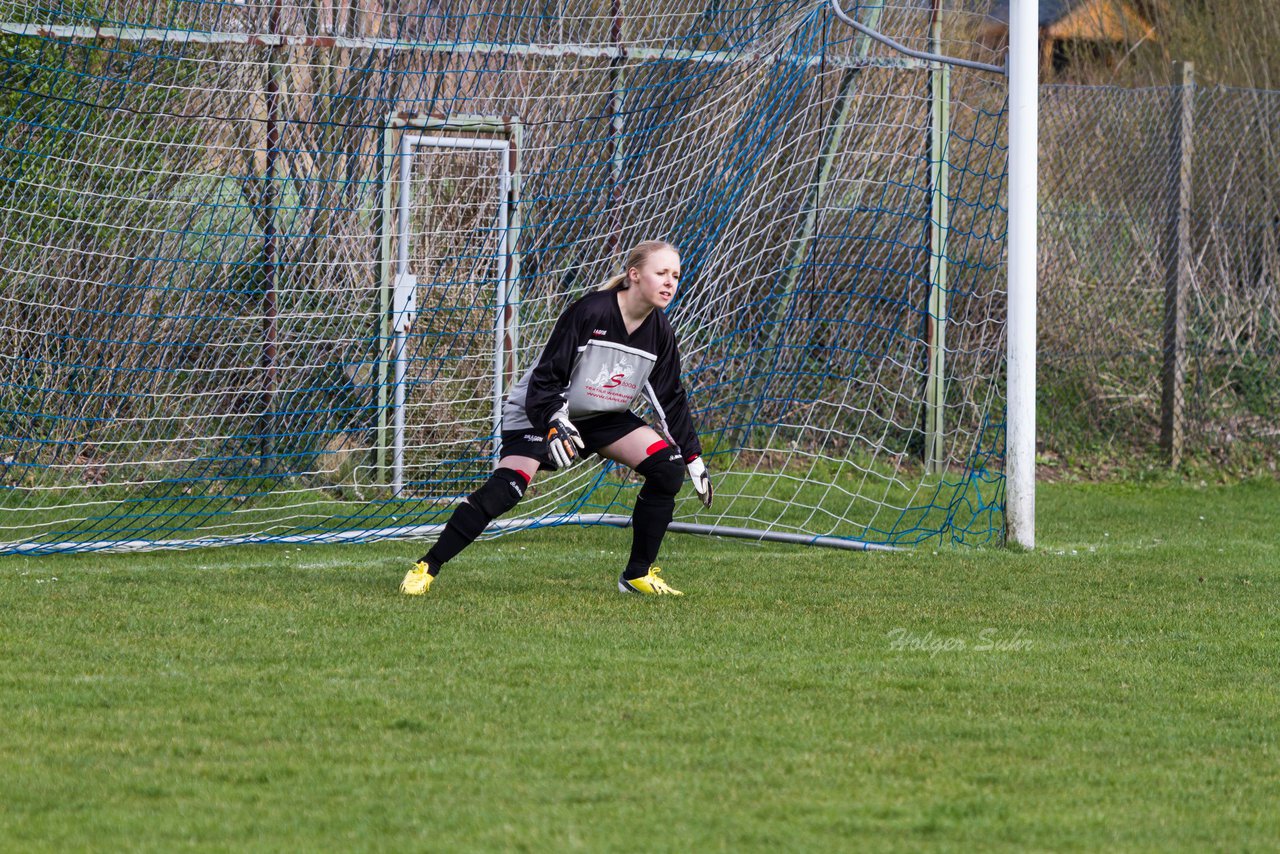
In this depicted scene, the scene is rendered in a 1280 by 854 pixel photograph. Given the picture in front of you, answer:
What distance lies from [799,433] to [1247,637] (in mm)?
3635

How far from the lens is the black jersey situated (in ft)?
19.7

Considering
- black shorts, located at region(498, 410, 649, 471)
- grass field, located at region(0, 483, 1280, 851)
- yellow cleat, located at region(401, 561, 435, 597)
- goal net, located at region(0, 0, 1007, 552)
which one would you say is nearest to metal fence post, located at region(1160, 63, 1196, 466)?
goal net, located at region(0, 0, 1007, 552)

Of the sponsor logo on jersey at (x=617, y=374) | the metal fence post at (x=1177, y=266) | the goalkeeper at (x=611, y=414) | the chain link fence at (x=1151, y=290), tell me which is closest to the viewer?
the goalkeeper at (x=611, y=414)

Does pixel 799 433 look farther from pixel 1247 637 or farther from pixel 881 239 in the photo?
pixel 1247 637

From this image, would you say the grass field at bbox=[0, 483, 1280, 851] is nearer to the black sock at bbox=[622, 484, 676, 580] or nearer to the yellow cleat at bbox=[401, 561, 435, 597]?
the yellow cleat at bbox=[401, 561, 435, 597]

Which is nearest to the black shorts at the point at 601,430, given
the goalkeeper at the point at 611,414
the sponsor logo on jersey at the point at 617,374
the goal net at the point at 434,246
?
the goalkeeper at the point at 611,414

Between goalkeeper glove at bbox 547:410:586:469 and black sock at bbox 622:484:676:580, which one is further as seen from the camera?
black sock at bbox 622:484:676:580

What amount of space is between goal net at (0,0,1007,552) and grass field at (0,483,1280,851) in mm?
1161

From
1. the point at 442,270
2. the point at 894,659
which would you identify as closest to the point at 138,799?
the point at 894,659

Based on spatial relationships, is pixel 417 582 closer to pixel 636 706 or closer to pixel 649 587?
pixel 649 587

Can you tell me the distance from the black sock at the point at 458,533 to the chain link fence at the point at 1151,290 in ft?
18.6

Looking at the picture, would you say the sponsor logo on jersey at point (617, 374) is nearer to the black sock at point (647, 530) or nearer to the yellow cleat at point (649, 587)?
the black sock at point (647, 530)

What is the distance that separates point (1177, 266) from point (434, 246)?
188 inches

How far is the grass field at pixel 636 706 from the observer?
328cm
